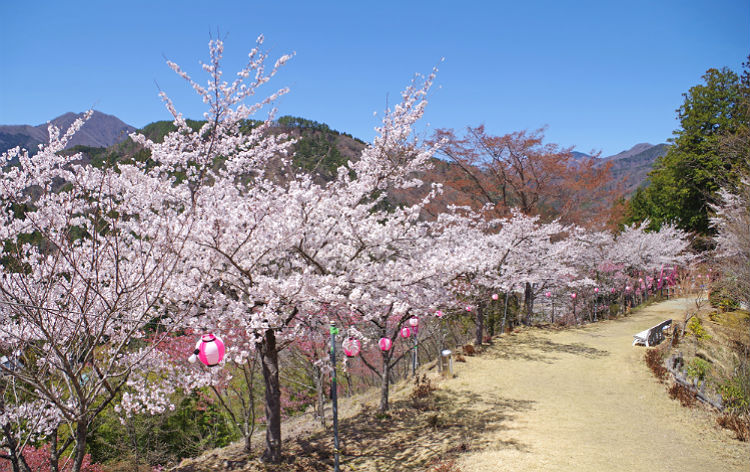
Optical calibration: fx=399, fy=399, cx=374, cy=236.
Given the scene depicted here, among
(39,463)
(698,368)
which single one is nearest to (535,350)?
(698,368)

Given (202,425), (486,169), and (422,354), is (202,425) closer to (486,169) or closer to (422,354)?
(422,354)

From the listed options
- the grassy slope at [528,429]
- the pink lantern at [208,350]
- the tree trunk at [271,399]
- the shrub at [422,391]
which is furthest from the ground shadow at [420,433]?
the pink lantern at [208,350]

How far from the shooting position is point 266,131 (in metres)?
7.92

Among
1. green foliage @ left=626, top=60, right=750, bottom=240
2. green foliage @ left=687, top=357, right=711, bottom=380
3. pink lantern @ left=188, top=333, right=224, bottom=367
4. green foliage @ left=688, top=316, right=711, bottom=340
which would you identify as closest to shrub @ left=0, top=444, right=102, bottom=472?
pink lantern @ left=188, top=333, right=224, bottom=367

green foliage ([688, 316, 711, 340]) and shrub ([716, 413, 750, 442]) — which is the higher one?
green foliage ([688, 316, 711, 340])

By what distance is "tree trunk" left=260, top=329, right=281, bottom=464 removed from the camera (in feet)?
21.9

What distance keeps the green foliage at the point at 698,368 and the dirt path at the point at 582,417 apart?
32.0 inches

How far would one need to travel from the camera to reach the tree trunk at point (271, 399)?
263 inches

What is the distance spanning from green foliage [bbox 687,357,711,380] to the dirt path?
81 cm

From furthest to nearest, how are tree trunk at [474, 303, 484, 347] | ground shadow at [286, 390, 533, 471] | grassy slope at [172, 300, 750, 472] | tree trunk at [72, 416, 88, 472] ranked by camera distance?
tree trunk at [474, 303, 484, 347] < ground shadow at [286, 390, 533, 471] < grassy slope at [172, 300, 750, 472] < tree trunk at [72, 416, 88, 472]

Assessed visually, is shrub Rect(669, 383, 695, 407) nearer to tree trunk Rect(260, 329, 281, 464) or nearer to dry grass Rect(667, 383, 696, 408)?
dry grass Rect(667, 383, 696, 408)

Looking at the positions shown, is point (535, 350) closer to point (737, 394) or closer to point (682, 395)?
point (682, 395)

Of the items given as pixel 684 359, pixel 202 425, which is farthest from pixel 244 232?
pixel 684 359

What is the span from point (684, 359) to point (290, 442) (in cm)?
1044
